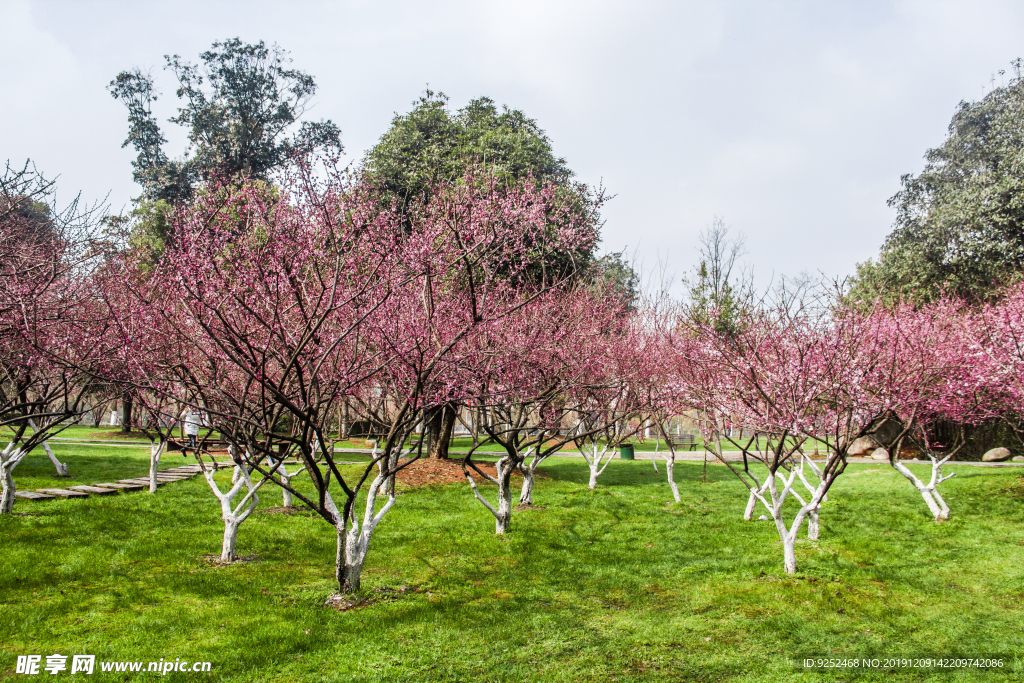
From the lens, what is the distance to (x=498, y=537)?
10.8 metres

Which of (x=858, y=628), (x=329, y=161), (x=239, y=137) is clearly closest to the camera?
(x=329, y=161)

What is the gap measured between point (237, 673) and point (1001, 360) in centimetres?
1609

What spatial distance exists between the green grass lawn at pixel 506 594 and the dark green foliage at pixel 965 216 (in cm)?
1435

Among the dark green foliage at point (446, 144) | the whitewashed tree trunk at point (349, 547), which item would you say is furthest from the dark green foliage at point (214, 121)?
the whitewashed tree trunk at point (349, 547)

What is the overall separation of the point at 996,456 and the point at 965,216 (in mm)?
9623

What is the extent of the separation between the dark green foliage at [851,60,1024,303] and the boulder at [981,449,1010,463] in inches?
245

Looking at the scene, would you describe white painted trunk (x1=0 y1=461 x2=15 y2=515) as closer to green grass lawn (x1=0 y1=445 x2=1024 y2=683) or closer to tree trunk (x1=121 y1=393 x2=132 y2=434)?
green grass lawn (x1=0 y1=445 x2=1024 y2=683)

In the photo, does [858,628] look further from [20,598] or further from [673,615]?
[20,598]

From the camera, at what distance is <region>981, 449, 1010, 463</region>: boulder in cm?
2350

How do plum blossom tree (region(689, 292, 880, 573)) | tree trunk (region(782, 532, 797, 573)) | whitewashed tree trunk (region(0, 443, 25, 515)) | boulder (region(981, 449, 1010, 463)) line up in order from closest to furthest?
plum blossom tree (region(689, 292, 880, 573))
tree trunk (region(782, 532, 797, 573))
whitewashed tree trunk (region(0, 443, 25, 515))
boulder (region(981, 449, 1010, 463))

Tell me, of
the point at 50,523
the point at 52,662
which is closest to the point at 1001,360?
the point at 52,662

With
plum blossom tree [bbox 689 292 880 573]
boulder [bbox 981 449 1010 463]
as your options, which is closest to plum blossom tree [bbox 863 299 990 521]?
plum blossom tree [bbox 689 292 880 573]

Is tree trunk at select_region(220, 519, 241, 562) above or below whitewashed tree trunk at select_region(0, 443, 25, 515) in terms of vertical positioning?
below

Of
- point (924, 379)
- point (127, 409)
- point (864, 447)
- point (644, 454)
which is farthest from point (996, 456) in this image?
point (127, 409)
